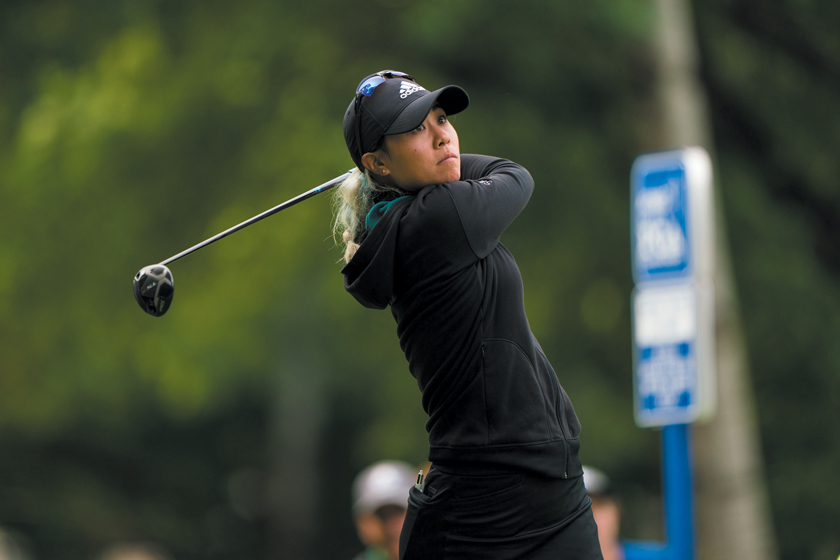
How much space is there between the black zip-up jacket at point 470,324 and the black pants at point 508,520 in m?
0.04

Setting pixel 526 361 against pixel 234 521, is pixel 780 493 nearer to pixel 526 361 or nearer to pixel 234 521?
pixel 526 361

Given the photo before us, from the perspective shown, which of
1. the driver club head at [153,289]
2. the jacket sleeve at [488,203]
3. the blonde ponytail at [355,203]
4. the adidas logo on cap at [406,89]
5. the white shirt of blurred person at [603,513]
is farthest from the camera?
the white shirt of blurred person at [603,513]

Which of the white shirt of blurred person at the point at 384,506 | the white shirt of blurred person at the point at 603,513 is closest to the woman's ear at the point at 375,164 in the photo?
the white shirt of blurred person at the point at 603,513

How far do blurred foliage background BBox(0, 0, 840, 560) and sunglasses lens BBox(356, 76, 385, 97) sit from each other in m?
5.68

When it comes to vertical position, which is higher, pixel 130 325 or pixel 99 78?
pixel 99 78

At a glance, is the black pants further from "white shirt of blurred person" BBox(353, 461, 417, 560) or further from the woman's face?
"white shirt of blurred person" BBox(353, 461, 417, 560)

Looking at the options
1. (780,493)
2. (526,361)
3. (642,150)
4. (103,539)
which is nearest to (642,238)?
(642,150)

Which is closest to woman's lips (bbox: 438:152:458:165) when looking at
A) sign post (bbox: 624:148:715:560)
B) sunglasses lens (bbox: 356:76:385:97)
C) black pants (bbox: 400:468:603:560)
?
sunglasses lens (bbox: 356:76:385:97)

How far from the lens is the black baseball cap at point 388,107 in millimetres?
2857

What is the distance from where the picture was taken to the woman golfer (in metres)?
2.82

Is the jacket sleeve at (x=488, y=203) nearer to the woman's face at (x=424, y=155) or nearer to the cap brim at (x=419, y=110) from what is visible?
the woman's face at (x=424, y=155)

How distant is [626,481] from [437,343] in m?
9.88

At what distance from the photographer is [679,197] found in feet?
20.9

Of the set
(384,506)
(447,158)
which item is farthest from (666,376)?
(447,158)
